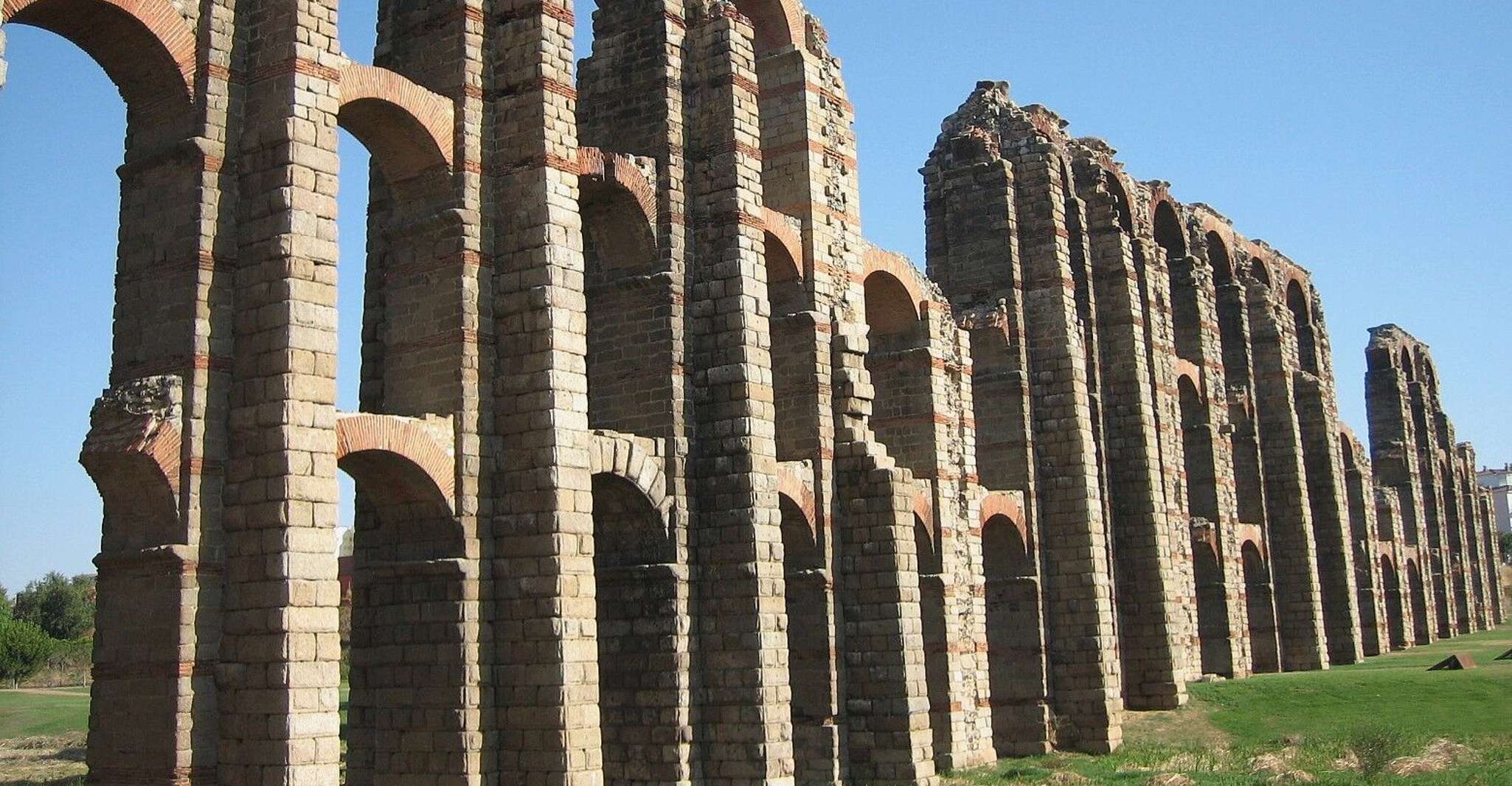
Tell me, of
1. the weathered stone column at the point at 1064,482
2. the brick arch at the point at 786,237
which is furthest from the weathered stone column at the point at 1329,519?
the brick arch at the point at 786,237

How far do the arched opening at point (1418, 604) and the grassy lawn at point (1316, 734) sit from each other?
1748 centimetres

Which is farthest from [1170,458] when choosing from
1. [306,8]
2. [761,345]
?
[306,8]

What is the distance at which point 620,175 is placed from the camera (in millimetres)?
20078

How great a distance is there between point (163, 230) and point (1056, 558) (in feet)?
62.9

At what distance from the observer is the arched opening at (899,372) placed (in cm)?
2545

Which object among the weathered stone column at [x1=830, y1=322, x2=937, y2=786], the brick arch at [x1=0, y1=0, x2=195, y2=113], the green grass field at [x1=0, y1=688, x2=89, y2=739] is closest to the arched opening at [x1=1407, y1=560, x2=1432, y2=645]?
the weathered stone column at [x1=830, y1=322, x2=937, y2=786]

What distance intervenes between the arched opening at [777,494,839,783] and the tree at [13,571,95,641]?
43.4 metres

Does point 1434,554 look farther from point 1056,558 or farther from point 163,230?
point 163,230

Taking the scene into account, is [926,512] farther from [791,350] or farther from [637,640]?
[637,640]

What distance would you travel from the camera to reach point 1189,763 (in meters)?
25.4

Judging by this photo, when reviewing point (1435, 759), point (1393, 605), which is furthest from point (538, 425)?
point (1393, 605)

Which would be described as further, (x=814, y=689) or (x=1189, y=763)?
(x=1189, y=763)

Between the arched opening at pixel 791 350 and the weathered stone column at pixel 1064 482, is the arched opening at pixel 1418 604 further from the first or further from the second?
the arched opening at pixel 791 350

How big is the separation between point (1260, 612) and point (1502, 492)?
103m
